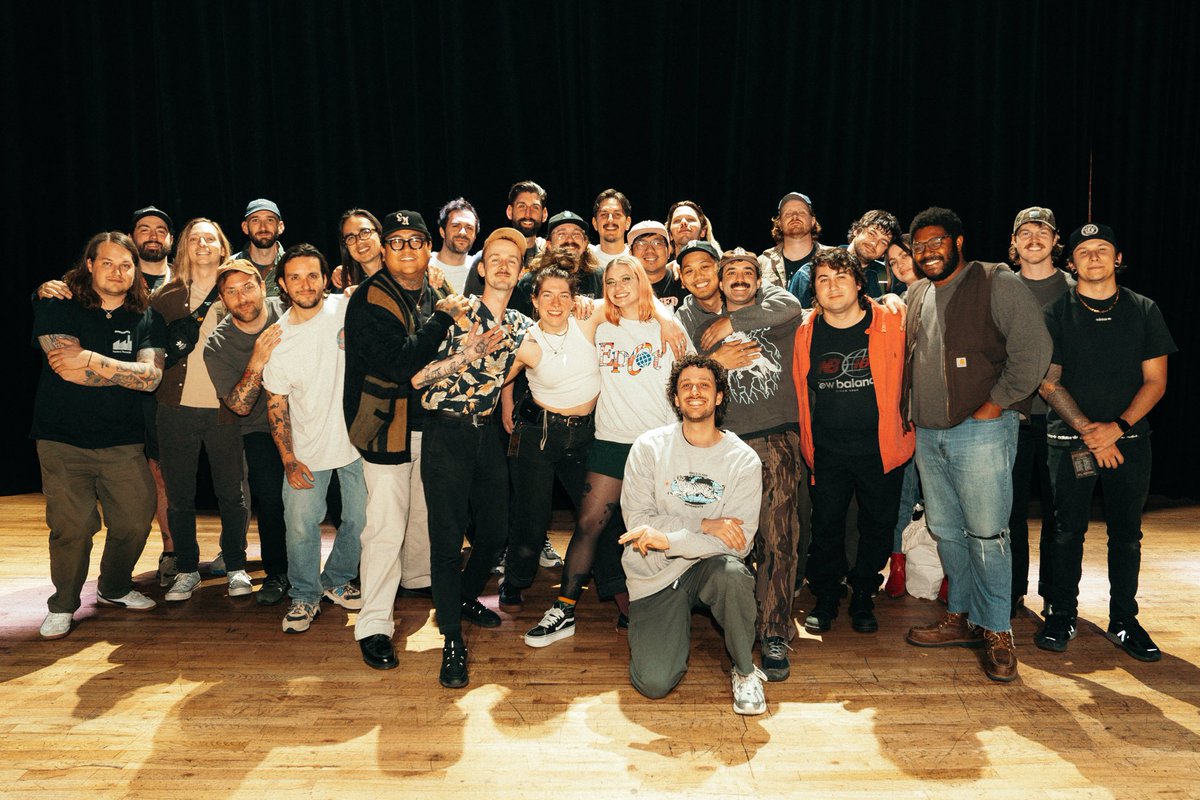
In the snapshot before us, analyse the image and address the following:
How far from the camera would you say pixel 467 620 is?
3812 millimetres

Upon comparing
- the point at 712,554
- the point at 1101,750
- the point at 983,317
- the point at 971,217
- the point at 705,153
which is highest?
the point at 705,153

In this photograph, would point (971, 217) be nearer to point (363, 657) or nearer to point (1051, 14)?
point (1051, 14)

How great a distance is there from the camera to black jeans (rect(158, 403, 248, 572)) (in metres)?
4.06

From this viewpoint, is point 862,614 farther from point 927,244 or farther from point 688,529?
point 927,244

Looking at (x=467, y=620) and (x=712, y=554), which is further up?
(x=712, y=554)

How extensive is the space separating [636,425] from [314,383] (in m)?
1.34

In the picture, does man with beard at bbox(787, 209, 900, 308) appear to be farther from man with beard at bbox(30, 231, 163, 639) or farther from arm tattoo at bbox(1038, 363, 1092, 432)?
man with beard at bbox(30, 231, 163, 639)

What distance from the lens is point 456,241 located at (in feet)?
14.7

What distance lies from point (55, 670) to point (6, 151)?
4982mm

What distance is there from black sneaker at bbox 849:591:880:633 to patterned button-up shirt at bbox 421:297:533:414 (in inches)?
66.7

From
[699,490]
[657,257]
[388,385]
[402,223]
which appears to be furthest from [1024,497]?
[402,223]

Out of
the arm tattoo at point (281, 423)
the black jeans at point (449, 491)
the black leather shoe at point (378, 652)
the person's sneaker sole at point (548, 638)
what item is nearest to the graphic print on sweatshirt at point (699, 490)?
the black jeans at point (449, 491)

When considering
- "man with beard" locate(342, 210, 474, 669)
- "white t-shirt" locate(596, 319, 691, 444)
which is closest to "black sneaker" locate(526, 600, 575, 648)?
"man with beard" locate(342, 210, 474, 669)

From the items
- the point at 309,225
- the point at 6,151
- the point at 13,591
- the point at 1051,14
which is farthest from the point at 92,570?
the point at 1051,14
